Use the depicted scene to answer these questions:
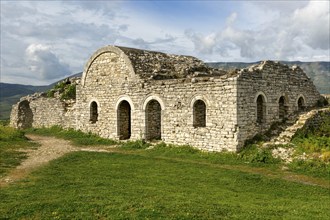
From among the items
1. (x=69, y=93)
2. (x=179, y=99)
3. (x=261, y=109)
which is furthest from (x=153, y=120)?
(x=69, y=93)

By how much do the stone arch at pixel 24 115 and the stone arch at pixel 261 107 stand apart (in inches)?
829

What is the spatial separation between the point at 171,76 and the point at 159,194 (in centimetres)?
1277

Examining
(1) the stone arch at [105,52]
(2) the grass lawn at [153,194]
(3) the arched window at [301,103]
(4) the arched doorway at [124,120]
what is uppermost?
(1) the stone arch at [105,52]

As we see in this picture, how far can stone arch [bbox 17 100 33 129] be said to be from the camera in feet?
103

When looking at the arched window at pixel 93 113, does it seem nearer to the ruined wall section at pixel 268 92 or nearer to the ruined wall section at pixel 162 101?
the ruined wall section at pixel 162 101

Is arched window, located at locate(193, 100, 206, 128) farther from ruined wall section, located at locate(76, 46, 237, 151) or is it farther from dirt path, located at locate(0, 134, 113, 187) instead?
dirt path, located at locate(0, 134, 113, 187)

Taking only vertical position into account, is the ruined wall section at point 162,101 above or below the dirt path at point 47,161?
above

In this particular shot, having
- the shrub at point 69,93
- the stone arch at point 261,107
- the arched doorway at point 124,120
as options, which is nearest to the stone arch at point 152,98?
the arched doorway at point 124,120

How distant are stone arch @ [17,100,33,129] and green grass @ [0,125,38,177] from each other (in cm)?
970

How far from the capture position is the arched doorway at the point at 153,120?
2061cm

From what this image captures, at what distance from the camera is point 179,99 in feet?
61.6

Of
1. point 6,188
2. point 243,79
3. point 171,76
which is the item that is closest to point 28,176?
point 6,188

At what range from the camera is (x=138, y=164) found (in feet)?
48.0

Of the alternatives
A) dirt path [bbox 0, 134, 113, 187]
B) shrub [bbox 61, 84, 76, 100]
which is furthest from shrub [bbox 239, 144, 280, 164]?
shrub [bbox 61, 84, 76, 100]
